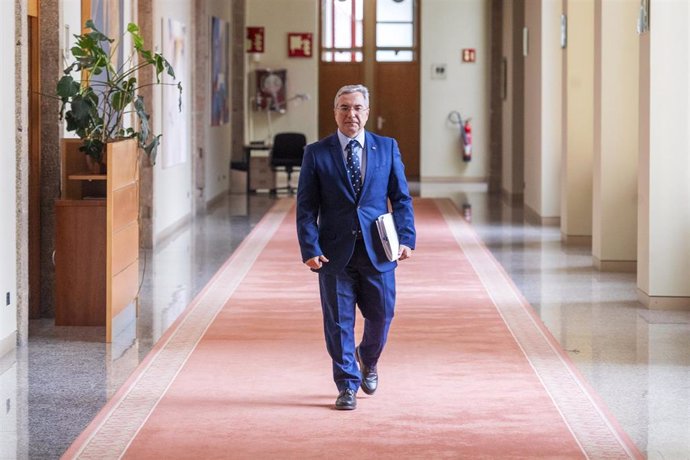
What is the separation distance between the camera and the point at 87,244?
8.24 meters

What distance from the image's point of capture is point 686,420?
5.87 m

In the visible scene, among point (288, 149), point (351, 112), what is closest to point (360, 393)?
point (351, 112)

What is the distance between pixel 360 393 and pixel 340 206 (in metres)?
0.99

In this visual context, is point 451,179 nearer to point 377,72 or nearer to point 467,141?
point 467,141

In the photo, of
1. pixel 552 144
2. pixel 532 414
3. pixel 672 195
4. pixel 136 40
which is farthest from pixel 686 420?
pixel 552 144

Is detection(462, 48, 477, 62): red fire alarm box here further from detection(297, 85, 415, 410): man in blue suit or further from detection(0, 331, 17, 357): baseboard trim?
detection(297, 85, 415, 410): man in blue suit

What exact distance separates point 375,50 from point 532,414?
58.4 ft

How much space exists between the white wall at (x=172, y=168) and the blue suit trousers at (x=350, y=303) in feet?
23.0

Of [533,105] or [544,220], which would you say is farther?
[533,105]

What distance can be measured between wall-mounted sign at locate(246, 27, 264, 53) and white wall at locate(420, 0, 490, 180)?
2834 millimetres

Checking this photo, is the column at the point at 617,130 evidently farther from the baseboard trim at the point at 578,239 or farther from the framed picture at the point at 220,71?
the framed picture at the point at 220,71

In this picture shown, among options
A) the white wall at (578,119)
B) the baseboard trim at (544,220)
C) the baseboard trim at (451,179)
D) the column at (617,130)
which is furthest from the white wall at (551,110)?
the baseboard trim at (451,179)

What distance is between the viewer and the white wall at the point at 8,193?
7336 mm

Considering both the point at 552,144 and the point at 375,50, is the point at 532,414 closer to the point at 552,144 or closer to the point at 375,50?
the point at 552,144
